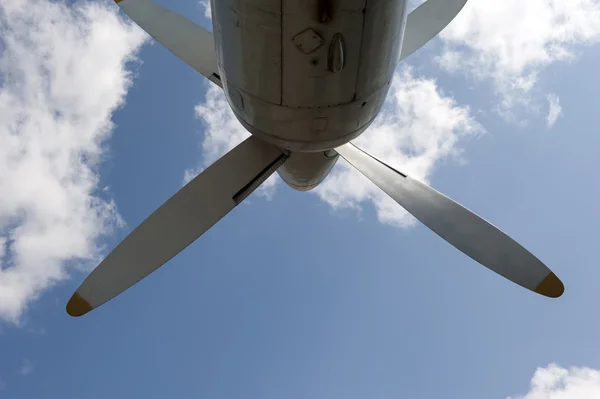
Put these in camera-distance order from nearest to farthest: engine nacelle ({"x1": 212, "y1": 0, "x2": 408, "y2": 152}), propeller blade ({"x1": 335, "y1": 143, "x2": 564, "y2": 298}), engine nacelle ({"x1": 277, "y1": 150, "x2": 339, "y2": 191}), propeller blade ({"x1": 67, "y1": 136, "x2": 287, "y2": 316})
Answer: engine nacelle ({"x1": 212, "y1": 0, "x2": 408, "y2": 152}) < propeller blade ({"x1": 67, "y1": 136, "x2": 287, "y2": 316}) < propeller blade ({"x1": 335, "y1": 143, "x2": 564, "y2": 298}) < engine nacelle ({"x1": 277, "y1": 150, "x2": 339, "y2": 191})

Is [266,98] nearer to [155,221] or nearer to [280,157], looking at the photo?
[280,157]

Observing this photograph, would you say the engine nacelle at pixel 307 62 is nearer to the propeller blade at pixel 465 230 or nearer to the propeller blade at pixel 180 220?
the propeller blade at pixel 180 220

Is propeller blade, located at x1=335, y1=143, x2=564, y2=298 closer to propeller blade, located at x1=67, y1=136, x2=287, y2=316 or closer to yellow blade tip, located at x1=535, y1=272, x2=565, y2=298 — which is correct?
yellow blade tip, located at x1=535, y1=272, x2=565, y2=298

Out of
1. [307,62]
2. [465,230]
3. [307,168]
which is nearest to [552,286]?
[465,230]

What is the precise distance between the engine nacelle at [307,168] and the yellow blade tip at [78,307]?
190 inches

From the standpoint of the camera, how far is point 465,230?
9.45 metres

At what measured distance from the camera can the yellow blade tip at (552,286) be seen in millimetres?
8720

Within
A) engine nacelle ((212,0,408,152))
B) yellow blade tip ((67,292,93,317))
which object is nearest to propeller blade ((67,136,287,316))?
yellow blade tip ((67,292,93,317))

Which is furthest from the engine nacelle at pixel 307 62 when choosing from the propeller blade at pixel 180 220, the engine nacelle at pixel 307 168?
the engine nacelle at pixel 307 168

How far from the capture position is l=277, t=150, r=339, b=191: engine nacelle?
33.4 feet

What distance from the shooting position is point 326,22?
5.55 m

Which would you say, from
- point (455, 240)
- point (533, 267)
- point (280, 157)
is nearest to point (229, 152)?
point (280, 157)

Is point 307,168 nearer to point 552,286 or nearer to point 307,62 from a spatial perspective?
point 307,62

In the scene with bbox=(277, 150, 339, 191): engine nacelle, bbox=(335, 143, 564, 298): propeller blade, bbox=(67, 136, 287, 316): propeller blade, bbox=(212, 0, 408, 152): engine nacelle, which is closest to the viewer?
bbox=(212, 0, 408, 152): engine nacelle
